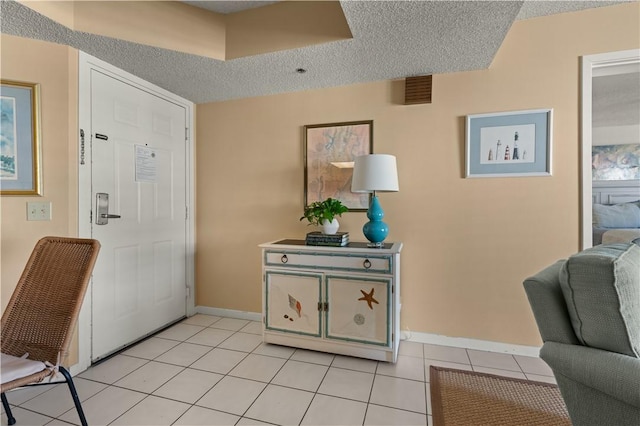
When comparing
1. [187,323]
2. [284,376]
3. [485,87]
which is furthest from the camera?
[187,323]

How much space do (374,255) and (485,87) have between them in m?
1.52

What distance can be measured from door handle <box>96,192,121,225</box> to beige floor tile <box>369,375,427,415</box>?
2.15 meters

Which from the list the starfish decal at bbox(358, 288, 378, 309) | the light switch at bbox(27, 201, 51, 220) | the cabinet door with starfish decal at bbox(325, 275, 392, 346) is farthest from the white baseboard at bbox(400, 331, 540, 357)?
the light switch at bbox(27, 201, 51, 220)

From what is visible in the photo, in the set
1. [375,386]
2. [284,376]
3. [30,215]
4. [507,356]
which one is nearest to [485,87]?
[507,356]

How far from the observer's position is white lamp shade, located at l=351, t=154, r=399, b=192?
2.09 meters

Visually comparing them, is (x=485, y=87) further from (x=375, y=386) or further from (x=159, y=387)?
(x=159, y=387)

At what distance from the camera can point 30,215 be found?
1820 mm

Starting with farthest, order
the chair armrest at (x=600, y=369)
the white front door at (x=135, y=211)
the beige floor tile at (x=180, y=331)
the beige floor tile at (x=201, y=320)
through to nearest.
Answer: the beige floor tile at (x=201, y=320), the beige floor tile at (x=180, y=331), the white front door at (x=135, y=211), the chair armrest at (x=600, y=369)

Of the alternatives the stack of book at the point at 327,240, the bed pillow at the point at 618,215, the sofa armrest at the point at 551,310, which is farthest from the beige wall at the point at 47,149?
the bed pillow at the point at 618,215

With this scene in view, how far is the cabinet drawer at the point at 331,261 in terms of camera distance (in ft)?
6.71

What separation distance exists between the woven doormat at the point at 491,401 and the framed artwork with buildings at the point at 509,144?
1.40 meters

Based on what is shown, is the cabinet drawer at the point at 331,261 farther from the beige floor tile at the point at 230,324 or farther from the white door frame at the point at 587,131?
the white door frame at the point at 587,131

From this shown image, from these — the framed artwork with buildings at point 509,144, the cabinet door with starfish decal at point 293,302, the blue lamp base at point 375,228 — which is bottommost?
the cabinet door with starfish decal at point 293,302

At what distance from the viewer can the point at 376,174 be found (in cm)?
210
